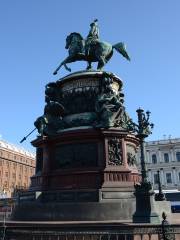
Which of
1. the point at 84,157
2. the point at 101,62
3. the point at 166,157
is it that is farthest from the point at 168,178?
the point at 84,157

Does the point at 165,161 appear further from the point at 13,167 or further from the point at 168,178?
the point at 13,167

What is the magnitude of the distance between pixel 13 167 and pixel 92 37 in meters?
73.1

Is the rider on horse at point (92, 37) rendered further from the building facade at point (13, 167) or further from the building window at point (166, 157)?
the building facade at point (13, 167)

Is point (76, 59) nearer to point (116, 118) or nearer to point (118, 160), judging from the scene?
point (116, 118)

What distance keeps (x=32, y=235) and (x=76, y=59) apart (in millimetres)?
15981

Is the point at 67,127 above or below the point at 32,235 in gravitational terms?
above

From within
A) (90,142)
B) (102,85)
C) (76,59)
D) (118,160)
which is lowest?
(118,160)

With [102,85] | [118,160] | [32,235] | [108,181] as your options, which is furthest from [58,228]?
[102,85]

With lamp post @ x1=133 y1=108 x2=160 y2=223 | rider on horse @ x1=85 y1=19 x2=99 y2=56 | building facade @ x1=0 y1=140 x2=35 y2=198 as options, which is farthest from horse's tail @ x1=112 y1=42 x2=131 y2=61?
building facade @ x1=0 y1=140 x2=35 y2=198

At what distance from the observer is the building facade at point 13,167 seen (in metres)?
84.6

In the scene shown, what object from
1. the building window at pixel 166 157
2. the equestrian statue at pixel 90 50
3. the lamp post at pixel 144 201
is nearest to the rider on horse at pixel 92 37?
the equestrian statue at pixel 90 50

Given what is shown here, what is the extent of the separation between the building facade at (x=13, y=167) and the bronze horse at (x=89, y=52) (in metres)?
64.2

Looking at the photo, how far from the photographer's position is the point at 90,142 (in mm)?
17344

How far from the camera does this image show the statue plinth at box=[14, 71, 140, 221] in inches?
592
